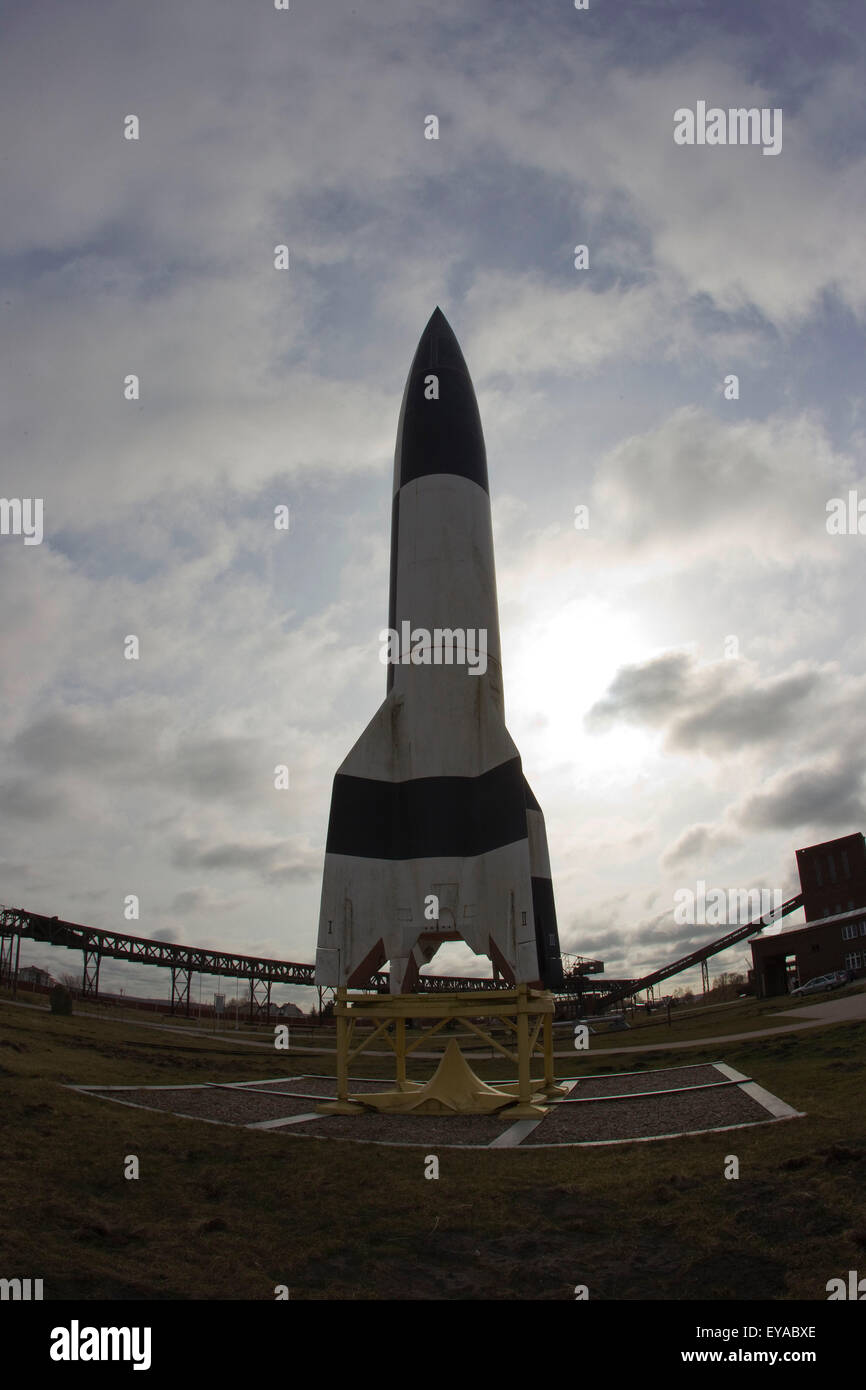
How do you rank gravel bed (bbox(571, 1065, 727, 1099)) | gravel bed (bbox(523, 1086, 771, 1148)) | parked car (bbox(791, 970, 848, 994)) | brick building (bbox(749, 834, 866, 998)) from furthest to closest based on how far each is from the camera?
1. brick building (bbox(749, 834, 866, 998))
2. parked car (bbox(791, 970, 848, 994))
3. gravel bed (bbox(571, 1065, 727, 1099))
4. gravel bed (bbox(523, 1086, 771, 1148))

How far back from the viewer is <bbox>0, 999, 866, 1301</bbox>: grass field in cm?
631

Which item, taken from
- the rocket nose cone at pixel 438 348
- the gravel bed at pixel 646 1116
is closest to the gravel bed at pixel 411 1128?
the gravel bed at pixel 646 1116

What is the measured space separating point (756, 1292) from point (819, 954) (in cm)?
5010

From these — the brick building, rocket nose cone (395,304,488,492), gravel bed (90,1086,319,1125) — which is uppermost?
rocket nose cone (395,304,488,492)

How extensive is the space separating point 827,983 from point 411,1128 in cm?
3889

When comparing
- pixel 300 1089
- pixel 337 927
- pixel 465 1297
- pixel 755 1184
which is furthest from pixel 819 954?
pixel 465 1297

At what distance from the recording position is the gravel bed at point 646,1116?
40.4 ft

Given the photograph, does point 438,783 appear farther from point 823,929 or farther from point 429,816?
point 823,929

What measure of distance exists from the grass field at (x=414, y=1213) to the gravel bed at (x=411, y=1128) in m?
1.11

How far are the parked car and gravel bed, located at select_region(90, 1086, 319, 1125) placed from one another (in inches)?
1412

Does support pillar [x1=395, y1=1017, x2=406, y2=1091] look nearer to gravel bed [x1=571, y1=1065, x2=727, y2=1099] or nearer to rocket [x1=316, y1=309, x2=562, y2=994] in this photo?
rocket [x1=316, y1=309, x2=562, y2=994]

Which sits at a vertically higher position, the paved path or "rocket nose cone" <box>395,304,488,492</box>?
"rocket nose cone" <box>395,304,488,492</box>

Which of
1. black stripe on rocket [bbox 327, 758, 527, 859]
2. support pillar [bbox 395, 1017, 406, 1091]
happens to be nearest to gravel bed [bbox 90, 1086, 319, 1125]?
support pillar [bbox 395, 1017, 406, 1091]
